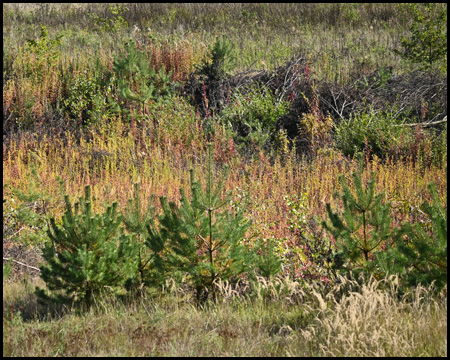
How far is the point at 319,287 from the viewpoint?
4328 millimetres

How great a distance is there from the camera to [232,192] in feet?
16.8

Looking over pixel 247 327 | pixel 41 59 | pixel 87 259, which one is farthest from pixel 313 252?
pixel 41 59

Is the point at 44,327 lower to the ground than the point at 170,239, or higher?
lower

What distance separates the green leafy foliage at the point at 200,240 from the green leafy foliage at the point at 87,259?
27 centimetres

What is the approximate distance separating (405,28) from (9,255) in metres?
12.9

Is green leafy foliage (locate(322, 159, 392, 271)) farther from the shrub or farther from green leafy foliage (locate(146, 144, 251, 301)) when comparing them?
the shrub

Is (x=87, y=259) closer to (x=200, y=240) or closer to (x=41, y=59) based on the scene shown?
(x=200, y=240)

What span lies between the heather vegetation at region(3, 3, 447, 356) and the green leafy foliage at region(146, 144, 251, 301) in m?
0.02

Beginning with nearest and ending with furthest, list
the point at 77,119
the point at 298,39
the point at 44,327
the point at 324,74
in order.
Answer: the point at 44,327 < the point at 77,119 < the point at 324,74 < the point at 298,39

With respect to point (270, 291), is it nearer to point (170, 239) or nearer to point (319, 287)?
point (319, 287)

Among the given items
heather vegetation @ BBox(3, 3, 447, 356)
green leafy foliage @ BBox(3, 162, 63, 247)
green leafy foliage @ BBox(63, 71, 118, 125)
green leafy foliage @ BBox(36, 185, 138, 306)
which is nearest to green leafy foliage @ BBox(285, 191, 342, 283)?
heather vegetation @ BBox(3, 3, 447, 356)

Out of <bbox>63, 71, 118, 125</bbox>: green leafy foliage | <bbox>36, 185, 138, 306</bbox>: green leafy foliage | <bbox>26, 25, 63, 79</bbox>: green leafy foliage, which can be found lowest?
<bbox>36, 185, 138, 306</bbox>: green leafy foliage

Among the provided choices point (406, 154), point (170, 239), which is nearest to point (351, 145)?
point (406, 154)

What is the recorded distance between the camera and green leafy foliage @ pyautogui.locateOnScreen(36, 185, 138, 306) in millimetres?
3801
